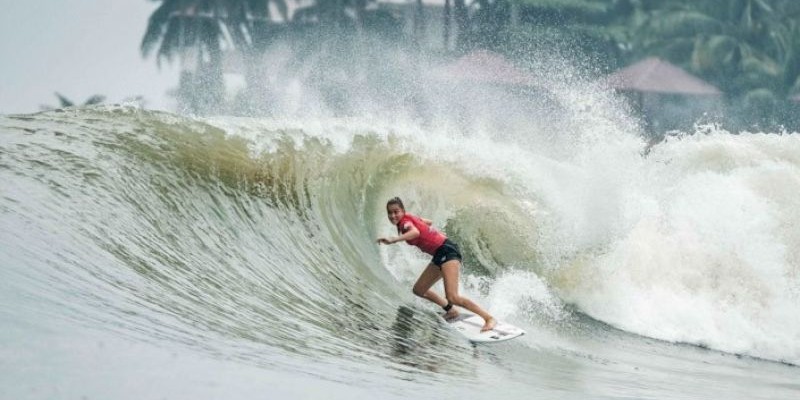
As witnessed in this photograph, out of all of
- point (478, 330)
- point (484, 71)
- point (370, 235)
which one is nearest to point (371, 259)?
point (370, 235)

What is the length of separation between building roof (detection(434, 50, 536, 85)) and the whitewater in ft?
105

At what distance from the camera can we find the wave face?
358 inches

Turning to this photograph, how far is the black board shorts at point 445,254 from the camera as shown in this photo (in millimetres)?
10577

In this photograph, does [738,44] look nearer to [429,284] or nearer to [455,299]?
[429,284]

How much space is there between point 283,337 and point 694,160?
356 inches

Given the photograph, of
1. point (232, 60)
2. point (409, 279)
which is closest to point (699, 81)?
point (232, 60)

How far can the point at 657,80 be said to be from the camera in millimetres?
53500

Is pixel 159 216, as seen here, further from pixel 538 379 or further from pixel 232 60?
pixel 232 60

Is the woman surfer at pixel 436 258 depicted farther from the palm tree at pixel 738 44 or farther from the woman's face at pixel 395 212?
the palm tree at pixel 738 44

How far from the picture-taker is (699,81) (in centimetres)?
5612

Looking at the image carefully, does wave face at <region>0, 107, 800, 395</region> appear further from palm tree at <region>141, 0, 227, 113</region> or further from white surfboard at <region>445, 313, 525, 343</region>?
palm tree at <region>141, 0, 227, 113</region>

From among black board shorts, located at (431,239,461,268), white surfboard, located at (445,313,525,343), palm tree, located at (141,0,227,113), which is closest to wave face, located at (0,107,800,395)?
white surfboard, located at (445,313,525,343)

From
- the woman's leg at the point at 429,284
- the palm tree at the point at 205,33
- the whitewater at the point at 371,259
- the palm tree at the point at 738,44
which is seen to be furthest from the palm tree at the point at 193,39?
the woman's leg at the point at 429,284

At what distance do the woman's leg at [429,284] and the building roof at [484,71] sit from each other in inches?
1554
